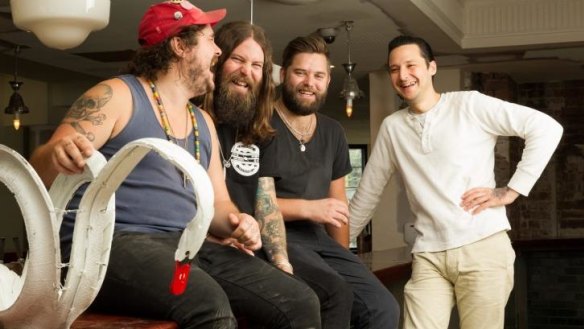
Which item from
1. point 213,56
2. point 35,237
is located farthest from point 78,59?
point 35,237

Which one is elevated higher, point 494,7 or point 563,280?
point 494,7

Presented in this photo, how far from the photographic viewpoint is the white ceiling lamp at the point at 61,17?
3371 mm

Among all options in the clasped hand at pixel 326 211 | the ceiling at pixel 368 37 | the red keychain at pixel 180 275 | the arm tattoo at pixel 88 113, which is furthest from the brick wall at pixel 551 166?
the red keychain at pixel 180 275

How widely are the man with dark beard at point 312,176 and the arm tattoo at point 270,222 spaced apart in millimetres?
71

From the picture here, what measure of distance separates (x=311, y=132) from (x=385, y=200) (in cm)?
566

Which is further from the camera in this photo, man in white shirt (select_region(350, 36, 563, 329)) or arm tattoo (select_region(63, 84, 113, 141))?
man in white shirt (select_region(350, 36, 563, 329))

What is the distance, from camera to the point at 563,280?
6.88 m

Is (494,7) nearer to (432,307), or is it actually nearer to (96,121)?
(432,307)

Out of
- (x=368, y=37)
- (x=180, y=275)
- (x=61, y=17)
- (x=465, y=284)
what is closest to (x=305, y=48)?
(x=465, y=284)

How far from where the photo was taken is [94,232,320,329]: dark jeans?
1826 mm

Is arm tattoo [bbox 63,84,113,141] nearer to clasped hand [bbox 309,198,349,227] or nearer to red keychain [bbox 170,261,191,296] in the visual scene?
red keychain [bbox 170,261,191,296]

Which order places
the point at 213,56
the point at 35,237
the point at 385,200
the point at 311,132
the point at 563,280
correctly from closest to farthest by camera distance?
1. the point at 35,237
2. the point at 213,56
3. the point at 311,132
4. the point at 563,280
5. the point at 385,200

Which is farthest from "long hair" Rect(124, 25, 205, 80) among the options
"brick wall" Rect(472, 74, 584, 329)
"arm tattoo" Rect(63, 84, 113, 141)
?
"brick wall" Rect(472, 74, 584, 329)

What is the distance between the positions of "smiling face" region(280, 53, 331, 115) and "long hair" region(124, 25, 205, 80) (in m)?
0.68
